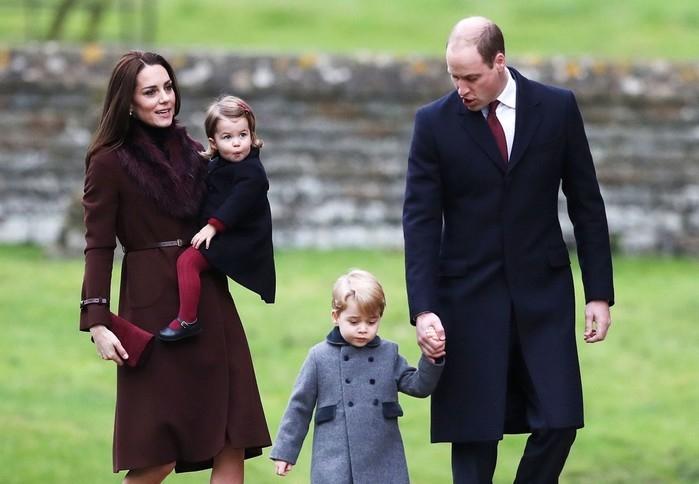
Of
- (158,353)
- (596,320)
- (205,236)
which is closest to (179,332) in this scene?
(158,353)

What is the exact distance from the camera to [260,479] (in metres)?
9.02

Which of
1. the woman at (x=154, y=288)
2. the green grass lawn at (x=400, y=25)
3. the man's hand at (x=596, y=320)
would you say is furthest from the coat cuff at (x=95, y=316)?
the green grass lawn at (x=400, y=25)

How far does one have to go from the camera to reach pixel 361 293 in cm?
629

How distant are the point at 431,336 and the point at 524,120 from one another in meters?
0.93

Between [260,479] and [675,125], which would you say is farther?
[675,125]

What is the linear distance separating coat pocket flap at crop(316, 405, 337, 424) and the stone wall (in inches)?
292

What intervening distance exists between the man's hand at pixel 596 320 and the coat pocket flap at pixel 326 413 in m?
1.02

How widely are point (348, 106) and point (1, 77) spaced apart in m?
2.85

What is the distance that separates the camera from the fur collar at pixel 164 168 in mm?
6391

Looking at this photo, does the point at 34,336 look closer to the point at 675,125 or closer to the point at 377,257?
the point at 377,257

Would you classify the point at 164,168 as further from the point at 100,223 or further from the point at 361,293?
the point at 361,293

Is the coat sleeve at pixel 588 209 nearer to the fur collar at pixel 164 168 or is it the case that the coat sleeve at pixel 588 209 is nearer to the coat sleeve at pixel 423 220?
the coat sleeve at pixel 423 220

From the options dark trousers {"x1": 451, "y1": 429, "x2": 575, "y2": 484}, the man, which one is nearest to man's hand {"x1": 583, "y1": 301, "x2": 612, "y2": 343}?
the man

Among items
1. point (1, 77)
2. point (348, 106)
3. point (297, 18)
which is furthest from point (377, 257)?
point (297, 18)
